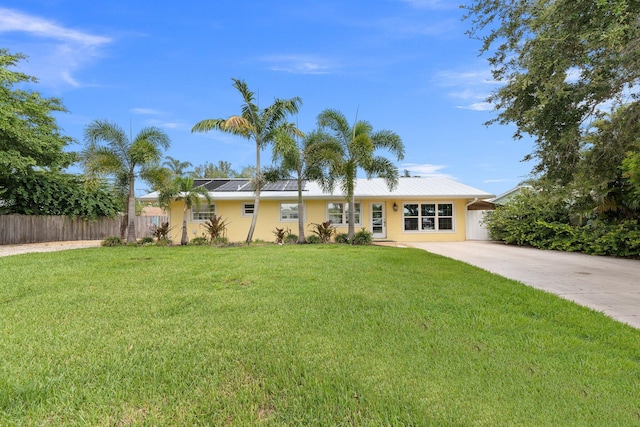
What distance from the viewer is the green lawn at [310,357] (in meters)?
2.13

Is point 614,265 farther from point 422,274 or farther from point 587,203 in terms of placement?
point 422,274

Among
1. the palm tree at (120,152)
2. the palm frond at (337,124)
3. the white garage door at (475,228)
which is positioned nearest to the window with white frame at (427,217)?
the white garage door at (475,228)

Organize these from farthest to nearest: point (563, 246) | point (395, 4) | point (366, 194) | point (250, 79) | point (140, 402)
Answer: point (366, 194) < point (250, 79) < point (563, 246) < point (395, 4) < point (140, 402)

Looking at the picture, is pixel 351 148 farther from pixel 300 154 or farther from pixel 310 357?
pixel 310 357

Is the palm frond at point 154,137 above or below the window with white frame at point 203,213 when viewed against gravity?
above

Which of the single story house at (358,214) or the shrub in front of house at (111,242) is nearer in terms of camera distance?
the shrub in front of house at (111,242)

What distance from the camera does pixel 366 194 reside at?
1588cm

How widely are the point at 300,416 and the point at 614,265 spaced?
10564 mm

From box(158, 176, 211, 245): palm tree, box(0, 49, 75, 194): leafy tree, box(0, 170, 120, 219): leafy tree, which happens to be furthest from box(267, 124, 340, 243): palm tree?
box(0, 49, 75, 194): leafy tree

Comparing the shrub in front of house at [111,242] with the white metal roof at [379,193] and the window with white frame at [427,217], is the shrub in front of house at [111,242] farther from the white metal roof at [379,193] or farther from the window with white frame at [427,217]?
the window with white frame at [427,217]

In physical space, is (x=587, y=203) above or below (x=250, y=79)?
below

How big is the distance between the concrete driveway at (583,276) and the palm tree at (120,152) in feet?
40.7

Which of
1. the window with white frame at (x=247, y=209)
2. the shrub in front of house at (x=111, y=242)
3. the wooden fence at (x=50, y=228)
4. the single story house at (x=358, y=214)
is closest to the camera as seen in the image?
the shrub in front of house at (x=111, y=242)

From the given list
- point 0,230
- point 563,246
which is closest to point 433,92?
point 563,246
